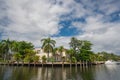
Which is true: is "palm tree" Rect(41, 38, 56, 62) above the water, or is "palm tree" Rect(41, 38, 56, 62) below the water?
above

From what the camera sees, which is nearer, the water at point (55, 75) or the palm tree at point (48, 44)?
the water at point (55, 75)

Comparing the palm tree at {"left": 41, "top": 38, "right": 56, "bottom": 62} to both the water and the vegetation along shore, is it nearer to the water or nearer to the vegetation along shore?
the vegetation along shore

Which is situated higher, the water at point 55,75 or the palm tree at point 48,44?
the palm tree at point 48,44

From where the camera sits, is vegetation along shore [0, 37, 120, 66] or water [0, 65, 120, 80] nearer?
water [0, 65, 120, 80]

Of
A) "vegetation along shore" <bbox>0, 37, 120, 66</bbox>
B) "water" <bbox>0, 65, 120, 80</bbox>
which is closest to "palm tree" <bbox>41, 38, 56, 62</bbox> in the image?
"vegetation along shore" <bbox>0, 37, 120, 66</bbox>

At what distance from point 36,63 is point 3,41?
3578cm

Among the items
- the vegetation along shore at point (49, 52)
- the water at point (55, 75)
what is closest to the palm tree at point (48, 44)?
the vegetation along shore at point (49, 52)

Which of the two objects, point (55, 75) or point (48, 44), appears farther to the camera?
point (48, 44)

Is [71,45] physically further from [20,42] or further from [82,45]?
[20,42]

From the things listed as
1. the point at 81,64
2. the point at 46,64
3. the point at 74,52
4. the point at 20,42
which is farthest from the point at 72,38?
the point at 20,42

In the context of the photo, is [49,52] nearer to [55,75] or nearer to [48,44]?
[48,44]

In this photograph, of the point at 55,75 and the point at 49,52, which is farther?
the point at 49,52

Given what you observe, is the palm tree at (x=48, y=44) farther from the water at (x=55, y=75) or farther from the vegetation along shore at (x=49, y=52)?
the water at (x=55, y=75)

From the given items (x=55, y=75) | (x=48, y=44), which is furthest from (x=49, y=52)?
(x=55, y=75)
